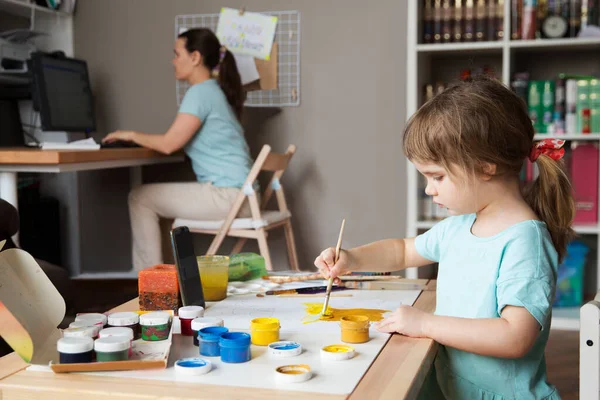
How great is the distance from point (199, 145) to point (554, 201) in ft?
7.29

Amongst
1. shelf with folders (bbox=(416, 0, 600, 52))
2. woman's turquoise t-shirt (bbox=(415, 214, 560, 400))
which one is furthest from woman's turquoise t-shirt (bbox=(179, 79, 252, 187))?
woman's turquoise t-shirt (bbox=(415, 214, 560, 400))

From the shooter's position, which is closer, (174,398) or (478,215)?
(174,398)

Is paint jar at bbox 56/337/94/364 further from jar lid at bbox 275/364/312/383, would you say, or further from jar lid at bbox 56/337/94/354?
jar lid at bbox 275/364/312/383

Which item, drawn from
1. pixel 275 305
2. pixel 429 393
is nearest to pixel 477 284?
pixel 429 393

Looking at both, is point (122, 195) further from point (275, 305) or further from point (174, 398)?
point (174, 398)

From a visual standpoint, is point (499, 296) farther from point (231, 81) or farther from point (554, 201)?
point (231, 81)

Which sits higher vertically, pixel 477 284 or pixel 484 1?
pixel 484 1

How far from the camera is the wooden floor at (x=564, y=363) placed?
7.53ft

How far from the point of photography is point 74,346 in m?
0.93

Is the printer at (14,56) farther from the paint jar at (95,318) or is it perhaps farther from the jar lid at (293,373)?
the jar lid at (293,373)

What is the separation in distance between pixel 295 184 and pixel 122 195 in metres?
0.95

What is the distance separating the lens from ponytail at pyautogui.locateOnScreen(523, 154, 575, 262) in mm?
1245

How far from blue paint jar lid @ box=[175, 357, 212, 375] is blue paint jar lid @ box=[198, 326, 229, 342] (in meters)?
0.04

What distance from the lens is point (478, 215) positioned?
128 cm
